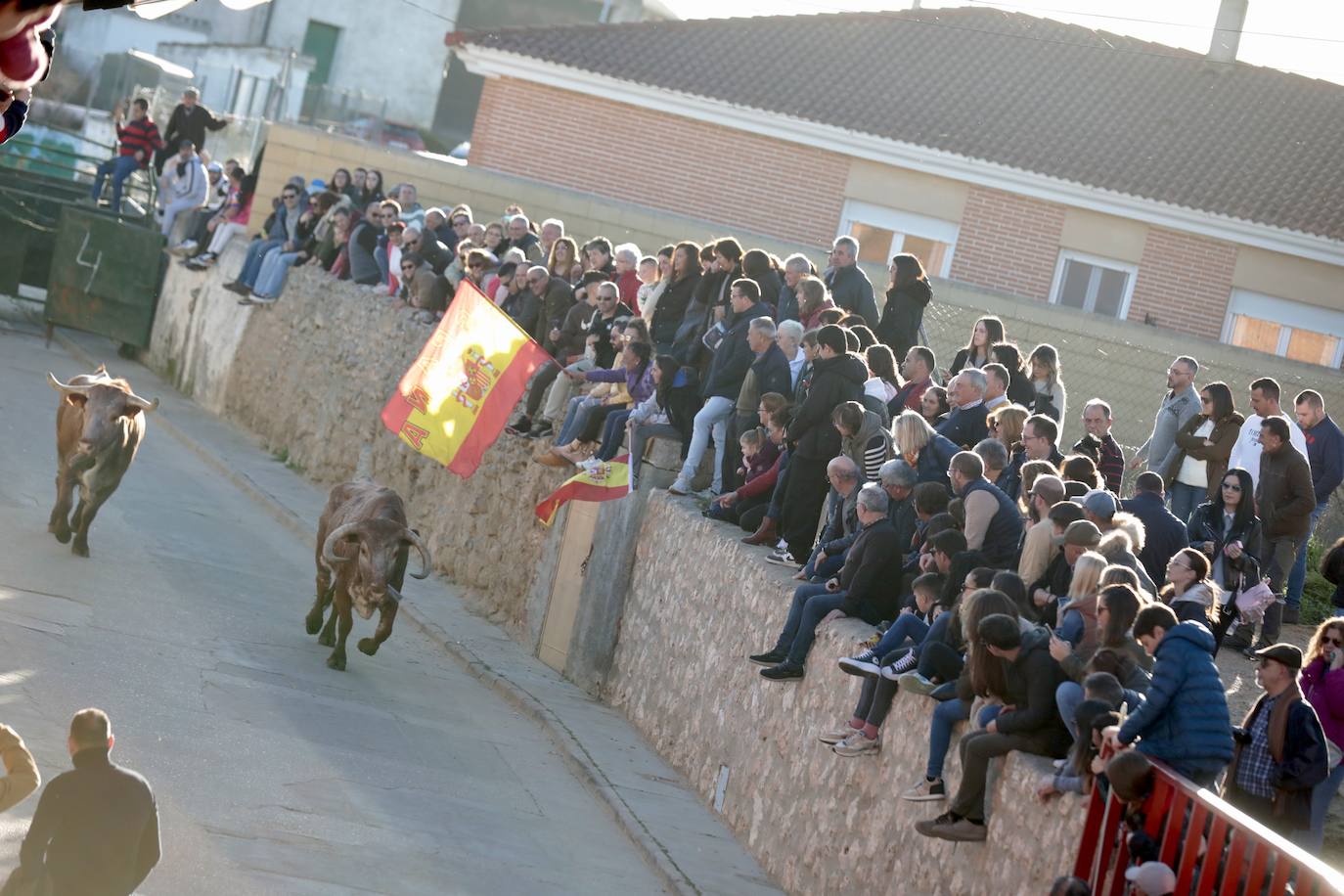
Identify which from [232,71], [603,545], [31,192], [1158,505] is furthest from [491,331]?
[232,71]

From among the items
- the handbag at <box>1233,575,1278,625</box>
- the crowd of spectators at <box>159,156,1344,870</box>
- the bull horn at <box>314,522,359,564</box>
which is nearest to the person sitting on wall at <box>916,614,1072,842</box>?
the crowd of spectators at <box>159,156,1344,870</box>

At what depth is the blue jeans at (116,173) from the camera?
109 ft

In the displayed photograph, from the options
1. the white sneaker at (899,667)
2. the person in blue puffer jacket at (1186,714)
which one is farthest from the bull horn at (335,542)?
the person in blue puffer jacket at (1186,714)

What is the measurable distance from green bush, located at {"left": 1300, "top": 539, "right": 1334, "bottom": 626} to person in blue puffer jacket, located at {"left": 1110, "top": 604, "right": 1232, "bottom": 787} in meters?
7.02

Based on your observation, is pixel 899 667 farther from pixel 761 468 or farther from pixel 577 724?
pixel 577 724

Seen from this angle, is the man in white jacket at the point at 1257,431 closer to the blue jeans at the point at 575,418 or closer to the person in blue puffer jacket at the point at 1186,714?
the person in blue puffer jacket at the point at 1186,714

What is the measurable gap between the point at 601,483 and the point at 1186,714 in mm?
9486

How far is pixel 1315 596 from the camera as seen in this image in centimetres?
1578

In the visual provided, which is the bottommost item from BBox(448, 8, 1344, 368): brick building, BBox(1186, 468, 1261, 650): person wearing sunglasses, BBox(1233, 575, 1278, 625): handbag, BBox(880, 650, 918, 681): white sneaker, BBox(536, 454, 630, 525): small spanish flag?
BBox(880, 650, 918, 681): white sneaker

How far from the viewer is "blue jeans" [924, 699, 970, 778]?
394 inches

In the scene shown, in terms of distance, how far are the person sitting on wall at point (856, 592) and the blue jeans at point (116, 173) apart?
23548 mm

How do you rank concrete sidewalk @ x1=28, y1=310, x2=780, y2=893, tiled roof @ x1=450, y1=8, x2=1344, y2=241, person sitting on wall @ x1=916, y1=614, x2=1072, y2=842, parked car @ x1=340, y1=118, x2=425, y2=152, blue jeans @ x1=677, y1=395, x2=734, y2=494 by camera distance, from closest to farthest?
1. person sitting on wall @ x1=916, y1=614, x2=1072, y2=842
2. concrete sidewalk @ x1=28, y1=310, x2=780, y2=893
3. blue jeans @ x1=677, y1=395, x2=734, y2=494
4. tiled roof @ x1=450, y1=8, x2=1344, y2=241
5. parked car @ x1=340, y1=118, x2=425, y2=152

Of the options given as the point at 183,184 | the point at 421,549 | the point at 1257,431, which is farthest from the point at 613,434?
the point at 183,184

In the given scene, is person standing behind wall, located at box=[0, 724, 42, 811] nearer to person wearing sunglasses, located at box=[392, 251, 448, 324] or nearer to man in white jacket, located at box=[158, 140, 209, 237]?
person wearing sunglasses, located at box=[392, 251, 448, 324]
